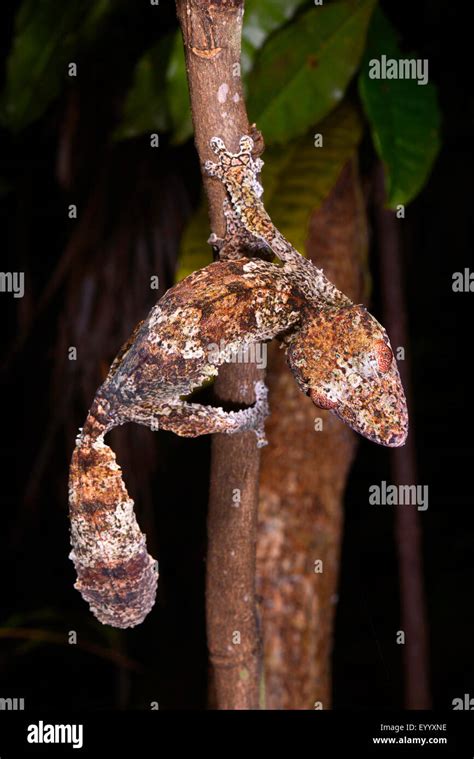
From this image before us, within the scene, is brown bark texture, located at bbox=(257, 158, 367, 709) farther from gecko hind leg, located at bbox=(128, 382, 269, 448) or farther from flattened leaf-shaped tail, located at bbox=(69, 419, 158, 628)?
flattened leaf-shaped tail, located at bbox=(69, 419, 158, 628)

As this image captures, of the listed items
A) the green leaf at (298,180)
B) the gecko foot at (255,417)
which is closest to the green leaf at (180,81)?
the green leaf at (298,180)

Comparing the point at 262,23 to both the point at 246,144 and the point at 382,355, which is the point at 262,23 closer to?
the point at 246,144

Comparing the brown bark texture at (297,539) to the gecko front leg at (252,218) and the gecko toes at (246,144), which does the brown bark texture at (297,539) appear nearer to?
the gecko front leg at (252,218)

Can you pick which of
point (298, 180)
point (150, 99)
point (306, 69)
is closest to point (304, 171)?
point (298, 180)

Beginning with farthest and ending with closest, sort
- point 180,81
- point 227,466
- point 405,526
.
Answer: point 405,526, point 180,81, point 227,466

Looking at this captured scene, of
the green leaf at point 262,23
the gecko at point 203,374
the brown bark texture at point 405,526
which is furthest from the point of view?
the brown bark texture at point 405,526

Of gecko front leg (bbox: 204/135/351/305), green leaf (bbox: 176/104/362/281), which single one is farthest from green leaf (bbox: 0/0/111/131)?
gecko front leg (bbox: 204/135/351/305)

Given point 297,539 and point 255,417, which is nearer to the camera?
point 255,417
